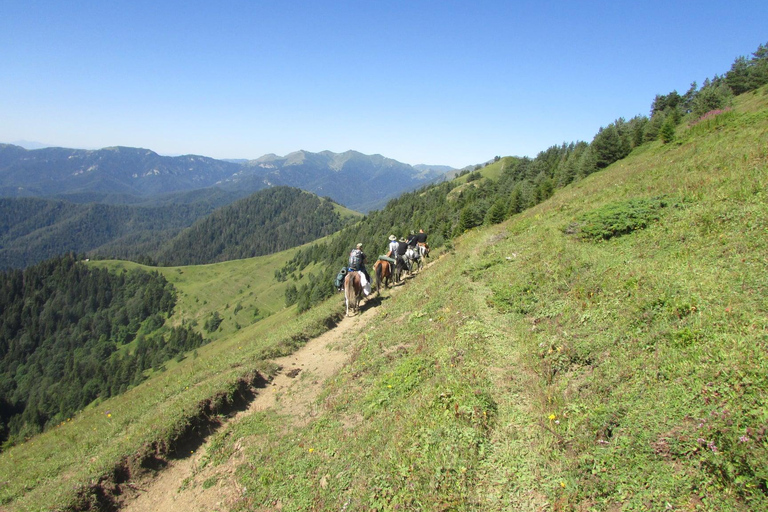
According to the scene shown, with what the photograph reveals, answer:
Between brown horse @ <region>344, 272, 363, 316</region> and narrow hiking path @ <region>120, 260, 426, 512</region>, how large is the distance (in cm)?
229

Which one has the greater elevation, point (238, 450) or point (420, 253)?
point (420, 253)

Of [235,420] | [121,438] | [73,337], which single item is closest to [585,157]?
[235,420]

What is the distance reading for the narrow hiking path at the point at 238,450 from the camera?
7.73 m

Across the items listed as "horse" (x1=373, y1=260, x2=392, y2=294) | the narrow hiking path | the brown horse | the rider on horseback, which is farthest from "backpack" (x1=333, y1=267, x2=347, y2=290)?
the narrow hiking path

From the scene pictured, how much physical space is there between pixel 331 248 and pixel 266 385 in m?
159

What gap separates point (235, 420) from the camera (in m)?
10.3

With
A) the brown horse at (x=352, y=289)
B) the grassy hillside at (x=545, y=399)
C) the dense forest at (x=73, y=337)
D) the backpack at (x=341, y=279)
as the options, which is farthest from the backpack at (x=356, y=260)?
the dense forest at (x=73, y=337)

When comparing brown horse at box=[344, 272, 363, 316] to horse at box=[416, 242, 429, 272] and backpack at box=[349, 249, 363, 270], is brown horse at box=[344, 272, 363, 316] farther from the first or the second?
horse at box=[416, 242, 429, 272]

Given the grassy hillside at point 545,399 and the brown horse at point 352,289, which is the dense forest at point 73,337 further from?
the grassy hillside at point 545,399

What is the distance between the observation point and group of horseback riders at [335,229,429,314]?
17656mm

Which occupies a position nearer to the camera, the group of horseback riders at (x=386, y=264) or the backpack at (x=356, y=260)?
the backpack at (x=356, y=260)

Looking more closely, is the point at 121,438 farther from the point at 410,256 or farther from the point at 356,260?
the point at 410,256

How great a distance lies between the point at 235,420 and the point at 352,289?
8.59 metres

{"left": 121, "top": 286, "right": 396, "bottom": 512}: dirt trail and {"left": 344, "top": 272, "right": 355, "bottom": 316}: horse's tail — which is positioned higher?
{"left": 344, "top": 272, "right": 355, "bottom": 316}: horse's tail
